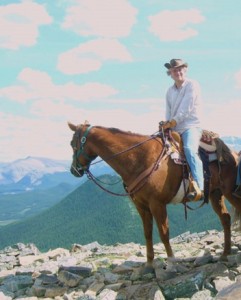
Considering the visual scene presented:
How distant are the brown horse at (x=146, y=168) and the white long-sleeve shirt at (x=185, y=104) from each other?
30.9 inches

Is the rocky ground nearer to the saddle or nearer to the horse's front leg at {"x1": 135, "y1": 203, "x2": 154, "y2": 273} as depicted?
the horse's front leg at {"x1": 135, "y1": 203, "x2": 154, "y2": 273}

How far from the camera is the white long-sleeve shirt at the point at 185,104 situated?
11.5 m

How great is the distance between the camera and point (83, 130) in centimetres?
1184

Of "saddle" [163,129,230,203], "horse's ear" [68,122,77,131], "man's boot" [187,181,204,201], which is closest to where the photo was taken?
"man's boot" [187,181,204,201]

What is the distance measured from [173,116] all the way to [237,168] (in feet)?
7.27

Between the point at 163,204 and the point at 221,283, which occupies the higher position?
the point at 163,204

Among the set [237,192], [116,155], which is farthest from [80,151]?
[237,192]

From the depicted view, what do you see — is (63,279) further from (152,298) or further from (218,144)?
(218,144)

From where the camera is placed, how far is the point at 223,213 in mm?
12539

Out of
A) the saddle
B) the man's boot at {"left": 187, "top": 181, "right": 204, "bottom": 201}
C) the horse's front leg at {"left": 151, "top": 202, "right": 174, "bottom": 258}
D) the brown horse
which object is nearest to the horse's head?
the brown horse

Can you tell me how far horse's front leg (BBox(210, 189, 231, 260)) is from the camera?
12.3 m

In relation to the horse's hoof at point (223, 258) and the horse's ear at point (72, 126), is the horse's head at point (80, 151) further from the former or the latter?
the horse's hoof at point (223, 258)

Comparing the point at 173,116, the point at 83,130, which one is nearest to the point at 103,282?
the point at 83,130

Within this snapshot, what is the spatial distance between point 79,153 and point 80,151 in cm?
6
